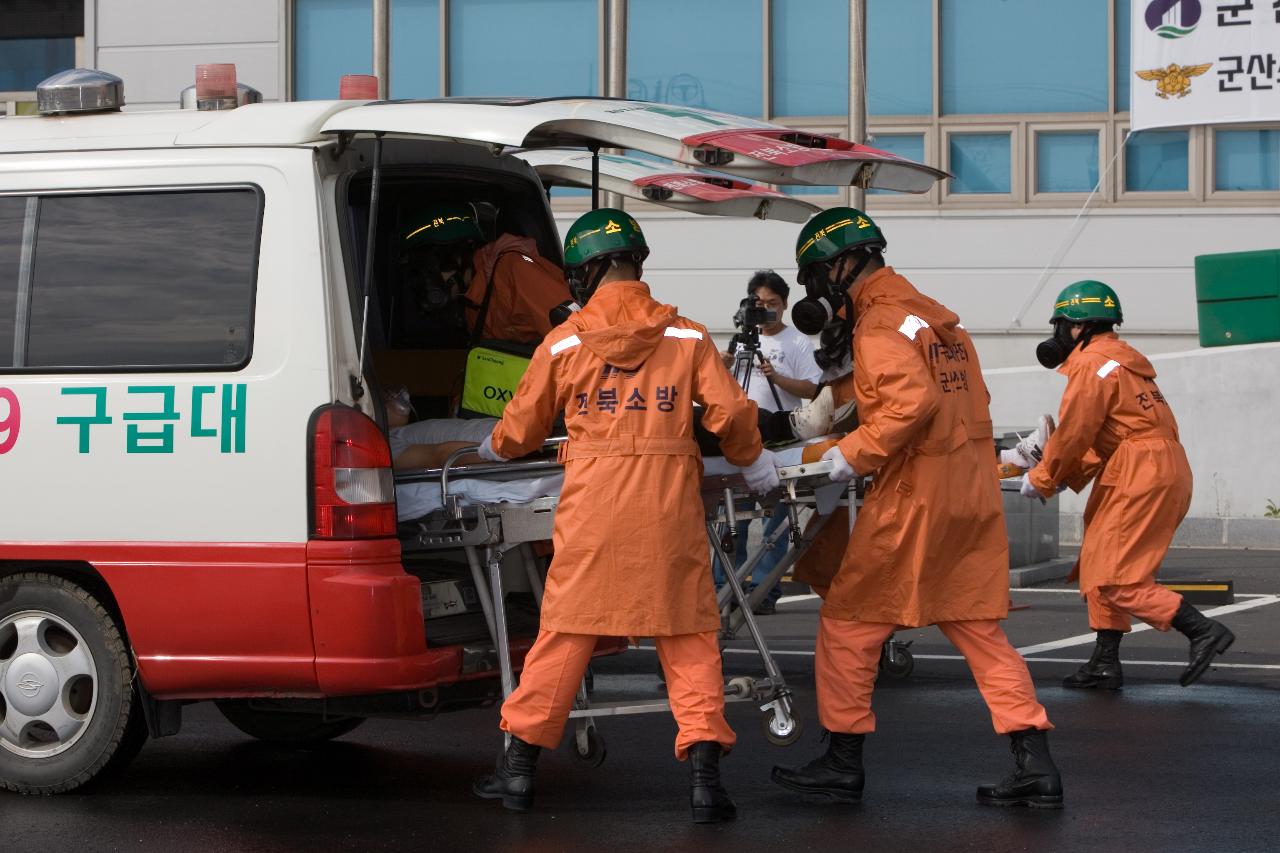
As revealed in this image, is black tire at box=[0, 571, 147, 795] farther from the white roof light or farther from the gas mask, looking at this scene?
the gas mask

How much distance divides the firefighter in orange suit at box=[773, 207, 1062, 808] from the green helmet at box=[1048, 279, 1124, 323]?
2493 mm

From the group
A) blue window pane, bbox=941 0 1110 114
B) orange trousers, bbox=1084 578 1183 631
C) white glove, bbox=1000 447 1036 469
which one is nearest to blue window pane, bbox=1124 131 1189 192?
blue window pane, bbox=941 0 1110 114

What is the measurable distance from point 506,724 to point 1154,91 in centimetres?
1175

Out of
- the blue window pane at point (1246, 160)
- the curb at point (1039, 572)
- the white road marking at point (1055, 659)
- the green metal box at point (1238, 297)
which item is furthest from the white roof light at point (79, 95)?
the blue window pane at point (1246, 160)

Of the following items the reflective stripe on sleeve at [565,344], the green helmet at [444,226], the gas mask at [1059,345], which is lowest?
the reflective stripe on sleeve at [565,344]

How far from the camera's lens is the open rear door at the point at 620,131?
5.95 meters

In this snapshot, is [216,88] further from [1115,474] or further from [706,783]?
[1115,474]

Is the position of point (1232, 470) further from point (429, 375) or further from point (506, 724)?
point (506, 724)

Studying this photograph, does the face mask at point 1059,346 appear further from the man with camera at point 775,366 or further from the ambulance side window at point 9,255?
the ambulance side window at point 9,255

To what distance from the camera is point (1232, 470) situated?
16.0 m

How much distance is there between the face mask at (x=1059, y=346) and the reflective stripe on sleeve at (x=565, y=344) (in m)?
3.33

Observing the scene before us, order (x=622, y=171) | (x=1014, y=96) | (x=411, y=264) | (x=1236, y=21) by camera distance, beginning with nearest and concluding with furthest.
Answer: (x=411, y=264), (x=622, y=171), (x=1236, y=21), (x=1014, y=96)

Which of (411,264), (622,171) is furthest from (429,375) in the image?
(622,171)

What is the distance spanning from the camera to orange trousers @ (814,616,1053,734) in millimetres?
6305
